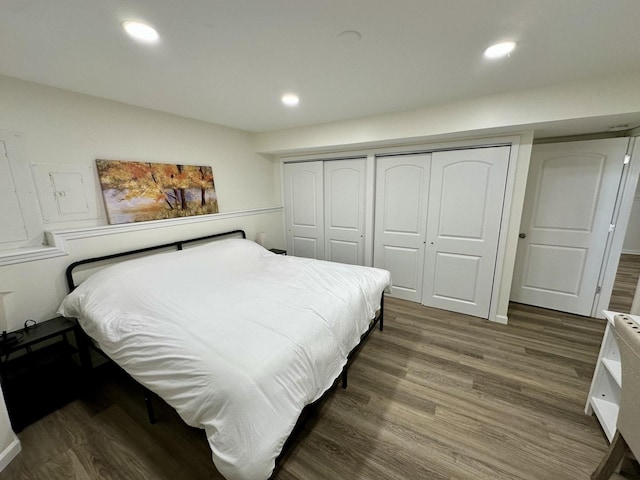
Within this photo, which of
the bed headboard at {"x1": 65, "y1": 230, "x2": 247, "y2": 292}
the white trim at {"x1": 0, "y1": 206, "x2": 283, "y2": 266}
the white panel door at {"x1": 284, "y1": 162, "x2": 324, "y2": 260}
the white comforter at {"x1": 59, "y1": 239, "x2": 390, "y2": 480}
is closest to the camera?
the white comforter at {"x1": 59, "y1": 239, "x2": 390, "y2": 480}

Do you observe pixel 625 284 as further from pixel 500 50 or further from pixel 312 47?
pixel 312 47

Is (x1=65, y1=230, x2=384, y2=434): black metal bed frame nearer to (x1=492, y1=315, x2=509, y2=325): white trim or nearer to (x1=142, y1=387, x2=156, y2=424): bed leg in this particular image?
(x1=142, y1=387, x2=156, y2=424): bed leg

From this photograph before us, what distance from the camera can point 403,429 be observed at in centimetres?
163

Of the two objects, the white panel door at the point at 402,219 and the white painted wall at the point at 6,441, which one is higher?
the white panel door at the point at 402,219

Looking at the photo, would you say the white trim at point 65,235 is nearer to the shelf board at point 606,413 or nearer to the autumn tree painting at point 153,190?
the autumn tree painting at point 153,190

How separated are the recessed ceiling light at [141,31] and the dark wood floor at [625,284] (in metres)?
5.17

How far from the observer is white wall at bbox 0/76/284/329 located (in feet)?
5.85

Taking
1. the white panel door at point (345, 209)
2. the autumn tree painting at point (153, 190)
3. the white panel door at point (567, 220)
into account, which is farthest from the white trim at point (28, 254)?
the white panel door at point (567, 220)

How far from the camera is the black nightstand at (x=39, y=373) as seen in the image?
165cm

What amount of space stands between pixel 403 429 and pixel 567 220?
2960 millimetres

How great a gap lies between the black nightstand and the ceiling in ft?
5.66

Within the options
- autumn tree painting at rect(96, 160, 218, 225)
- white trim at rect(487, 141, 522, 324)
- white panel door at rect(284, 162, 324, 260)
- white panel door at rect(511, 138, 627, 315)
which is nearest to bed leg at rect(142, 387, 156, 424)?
autumn tree painting at rect(96, 160, 218, 225)

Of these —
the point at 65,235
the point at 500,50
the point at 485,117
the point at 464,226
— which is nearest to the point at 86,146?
the point at 65,235

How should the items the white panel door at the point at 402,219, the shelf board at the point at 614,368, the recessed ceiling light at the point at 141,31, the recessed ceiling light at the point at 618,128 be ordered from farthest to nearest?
the white panel door at the point at 402,219, the recessed ceiling light at the point at 618,128, the shelf board at the point at 614,368, the recessed ceiling light at the point at 141,31
